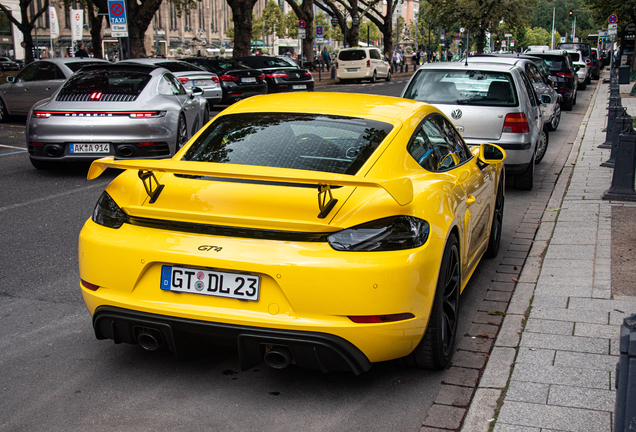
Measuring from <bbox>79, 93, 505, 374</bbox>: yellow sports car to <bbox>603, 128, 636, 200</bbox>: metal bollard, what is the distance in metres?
5.36

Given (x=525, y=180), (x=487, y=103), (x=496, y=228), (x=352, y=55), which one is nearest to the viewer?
(x=496, y=228)

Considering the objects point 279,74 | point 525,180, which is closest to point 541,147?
point 525,180

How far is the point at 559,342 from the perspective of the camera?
4074 mm

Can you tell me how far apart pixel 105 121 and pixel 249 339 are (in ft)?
23.3

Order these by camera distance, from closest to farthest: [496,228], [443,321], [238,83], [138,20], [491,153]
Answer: [443,321] < [491,153] < [496,228] < [238,83] < [138,20]

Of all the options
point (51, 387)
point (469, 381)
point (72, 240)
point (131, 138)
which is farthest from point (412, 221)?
point (131, 138)

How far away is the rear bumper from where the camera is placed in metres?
3.14

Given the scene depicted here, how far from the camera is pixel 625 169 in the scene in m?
8.28

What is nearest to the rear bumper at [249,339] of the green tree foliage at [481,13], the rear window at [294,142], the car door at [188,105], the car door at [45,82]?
the rear window at [294,142]

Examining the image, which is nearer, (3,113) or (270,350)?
(270,350)

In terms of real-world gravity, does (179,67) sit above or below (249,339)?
above

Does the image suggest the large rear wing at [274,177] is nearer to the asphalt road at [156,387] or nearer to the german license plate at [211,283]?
the german license plate at [211,283]

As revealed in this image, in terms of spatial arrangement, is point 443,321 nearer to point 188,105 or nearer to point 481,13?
point 188,105

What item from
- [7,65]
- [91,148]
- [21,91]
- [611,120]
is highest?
[7,65]
